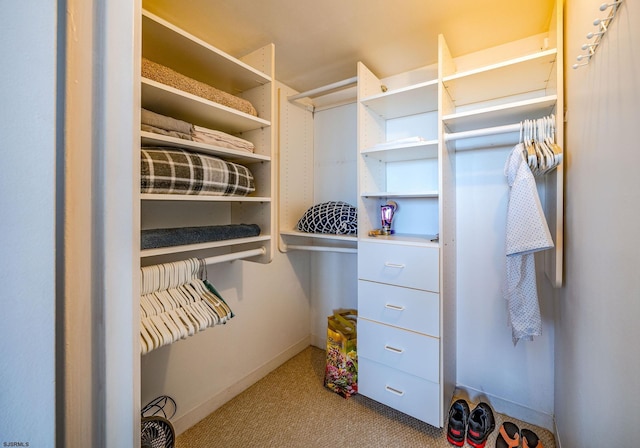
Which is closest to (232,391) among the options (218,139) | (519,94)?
(218,139)

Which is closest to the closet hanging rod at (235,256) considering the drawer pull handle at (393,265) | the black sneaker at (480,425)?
the drawer pull handle at (393,265)

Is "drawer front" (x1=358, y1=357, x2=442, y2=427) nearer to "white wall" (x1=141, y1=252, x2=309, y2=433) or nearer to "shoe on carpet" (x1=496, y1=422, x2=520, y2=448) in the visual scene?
"shoe on carpet" (x1=496, y1=422, x2=520, y2=448)

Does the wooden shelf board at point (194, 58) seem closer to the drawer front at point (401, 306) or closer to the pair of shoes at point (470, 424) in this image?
the drawer front at point (401, 306)

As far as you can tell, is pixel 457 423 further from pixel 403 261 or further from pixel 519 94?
pixel 519 94

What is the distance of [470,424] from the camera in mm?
1455

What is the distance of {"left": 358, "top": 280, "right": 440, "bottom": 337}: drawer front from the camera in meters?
1.42

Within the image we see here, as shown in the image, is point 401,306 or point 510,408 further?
point 510,408

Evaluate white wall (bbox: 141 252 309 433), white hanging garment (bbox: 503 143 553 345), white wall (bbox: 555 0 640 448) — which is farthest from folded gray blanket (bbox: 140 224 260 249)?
white wall (bbox: 555 0 640 448)

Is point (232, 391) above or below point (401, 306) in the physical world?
below

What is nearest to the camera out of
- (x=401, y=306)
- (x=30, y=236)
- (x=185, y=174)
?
(x=30, y=236)

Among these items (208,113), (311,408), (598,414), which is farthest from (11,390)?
(311,408)

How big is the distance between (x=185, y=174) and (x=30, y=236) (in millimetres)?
891

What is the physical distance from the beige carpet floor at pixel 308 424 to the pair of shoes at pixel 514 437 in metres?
0.05

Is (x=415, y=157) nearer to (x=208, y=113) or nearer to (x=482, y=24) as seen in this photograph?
(x=482, y=24)
